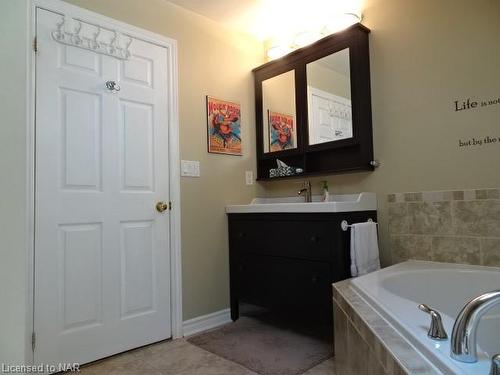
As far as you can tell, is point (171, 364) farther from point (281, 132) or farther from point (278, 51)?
point (278, 51)

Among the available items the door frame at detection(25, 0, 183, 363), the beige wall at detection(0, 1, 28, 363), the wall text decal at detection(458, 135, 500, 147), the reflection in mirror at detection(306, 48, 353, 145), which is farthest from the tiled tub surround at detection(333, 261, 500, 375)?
the beige wall at detection(0, 1, 28, 363)

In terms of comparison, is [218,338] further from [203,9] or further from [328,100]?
[203,9]

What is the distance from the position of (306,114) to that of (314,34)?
25.0 inches

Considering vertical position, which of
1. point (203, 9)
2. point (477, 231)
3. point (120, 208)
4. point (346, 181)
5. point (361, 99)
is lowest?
point (477, 231)

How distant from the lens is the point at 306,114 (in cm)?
269

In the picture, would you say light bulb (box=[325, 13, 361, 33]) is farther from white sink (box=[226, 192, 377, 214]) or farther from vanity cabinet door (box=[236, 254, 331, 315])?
vanity cabinet door (box=[236, 254, 331, 315])

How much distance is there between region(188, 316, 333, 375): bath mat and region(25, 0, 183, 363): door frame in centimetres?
33

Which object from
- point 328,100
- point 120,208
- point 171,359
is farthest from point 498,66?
point 171,359

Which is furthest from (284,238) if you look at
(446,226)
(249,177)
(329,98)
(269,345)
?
(329,98)

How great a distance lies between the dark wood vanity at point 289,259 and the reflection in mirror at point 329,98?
0.67 metres

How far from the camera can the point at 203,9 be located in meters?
2.59

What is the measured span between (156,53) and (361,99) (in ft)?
4.78

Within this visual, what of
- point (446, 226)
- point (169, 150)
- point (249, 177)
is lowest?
point (446, 226)

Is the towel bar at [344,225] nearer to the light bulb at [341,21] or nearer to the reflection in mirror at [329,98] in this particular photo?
the reflection in mirror at [329,98]
